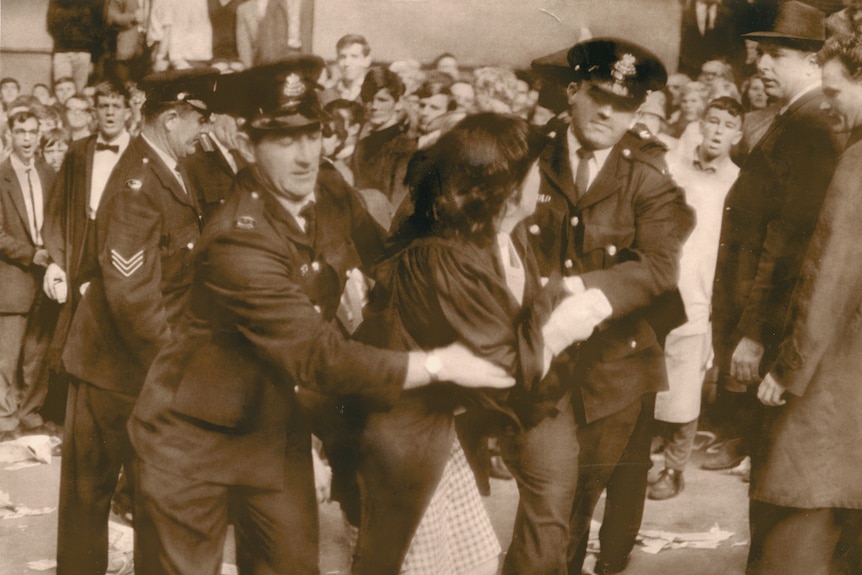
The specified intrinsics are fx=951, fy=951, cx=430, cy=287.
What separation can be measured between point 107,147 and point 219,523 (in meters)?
1.13

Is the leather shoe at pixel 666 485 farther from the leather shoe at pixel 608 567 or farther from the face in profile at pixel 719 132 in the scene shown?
the face in profile at pixel 719 132

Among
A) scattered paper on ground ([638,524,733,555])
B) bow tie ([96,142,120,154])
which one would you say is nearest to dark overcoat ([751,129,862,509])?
scattered paper on ground ([638,524,733,555])

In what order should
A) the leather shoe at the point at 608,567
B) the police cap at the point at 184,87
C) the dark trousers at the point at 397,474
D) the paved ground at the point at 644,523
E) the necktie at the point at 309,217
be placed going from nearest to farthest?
the dark trousers at the point at 397,474
the necktie at the point at 309,217
the police cap at the point at 184,87
the paved ground at the point at 644,523
the leather shoe at the point at 608,567

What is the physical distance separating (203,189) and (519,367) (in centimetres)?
101

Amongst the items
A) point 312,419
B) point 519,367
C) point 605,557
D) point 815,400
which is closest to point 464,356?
point 519,367

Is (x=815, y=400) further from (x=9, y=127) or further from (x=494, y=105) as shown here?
(x=9, y=127)

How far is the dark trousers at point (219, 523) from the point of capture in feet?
8.11

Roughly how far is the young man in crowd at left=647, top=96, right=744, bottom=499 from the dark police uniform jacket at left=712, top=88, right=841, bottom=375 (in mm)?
50

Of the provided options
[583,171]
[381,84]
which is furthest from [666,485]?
[381,84]

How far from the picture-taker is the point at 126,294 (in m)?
2.67

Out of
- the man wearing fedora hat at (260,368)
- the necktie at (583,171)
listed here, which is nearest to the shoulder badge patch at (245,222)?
the man wearing fedora hat at (260,368)

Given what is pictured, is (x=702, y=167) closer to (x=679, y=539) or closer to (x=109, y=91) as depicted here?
(x=679, y=539)

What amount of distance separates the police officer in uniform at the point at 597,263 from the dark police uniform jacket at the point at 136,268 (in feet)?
3.31

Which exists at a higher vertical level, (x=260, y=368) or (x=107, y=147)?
(x=107, y=147)
